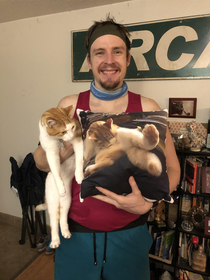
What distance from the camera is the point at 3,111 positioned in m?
2.38

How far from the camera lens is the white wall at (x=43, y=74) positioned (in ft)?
5.21

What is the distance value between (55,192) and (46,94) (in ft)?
5.20

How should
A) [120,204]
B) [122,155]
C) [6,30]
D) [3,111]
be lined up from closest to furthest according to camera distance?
1. [122,155]
2. [120,204]
3. [6,30]
4. [3,111]

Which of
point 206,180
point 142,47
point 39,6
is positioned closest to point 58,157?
point 206,180

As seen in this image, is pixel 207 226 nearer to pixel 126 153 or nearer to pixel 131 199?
pixel 131 199

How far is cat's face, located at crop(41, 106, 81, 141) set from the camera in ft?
2.09

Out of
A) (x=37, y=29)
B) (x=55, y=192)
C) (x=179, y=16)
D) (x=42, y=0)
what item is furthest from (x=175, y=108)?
(x=37, y=29)

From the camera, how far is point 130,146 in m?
0.62

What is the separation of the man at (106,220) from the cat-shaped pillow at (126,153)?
0.25 metres

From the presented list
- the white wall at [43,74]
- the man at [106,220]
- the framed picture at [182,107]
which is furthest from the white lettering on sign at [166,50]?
the man at [106,220]

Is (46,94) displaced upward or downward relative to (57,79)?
downward

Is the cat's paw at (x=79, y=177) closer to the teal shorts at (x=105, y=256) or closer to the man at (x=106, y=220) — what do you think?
the man at (x=106, y=220)

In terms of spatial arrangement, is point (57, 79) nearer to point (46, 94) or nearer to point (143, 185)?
point (46, 94)

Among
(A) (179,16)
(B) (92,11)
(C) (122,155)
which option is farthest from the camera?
(B) (92,11)
